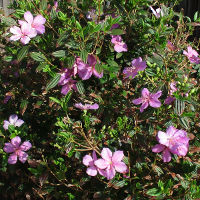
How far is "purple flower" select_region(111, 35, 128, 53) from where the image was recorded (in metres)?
1.83

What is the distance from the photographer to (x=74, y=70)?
172cm

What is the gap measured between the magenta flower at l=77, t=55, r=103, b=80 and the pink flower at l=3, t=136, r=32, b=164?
20.4 inches

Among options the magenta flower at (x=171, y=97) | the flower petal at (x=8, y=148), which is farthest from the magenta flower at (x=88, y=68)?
the flower petal at (x=8, y=148)

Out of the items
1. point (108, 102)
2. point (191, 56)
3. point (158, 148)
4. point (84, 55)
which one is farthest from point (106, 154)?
point (191, 56)

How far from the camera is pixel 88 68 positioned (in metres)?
1.72

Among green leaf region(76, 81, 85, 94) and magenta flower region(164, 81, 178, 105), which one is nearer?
magenta flower region(164, 81, 178, 105)

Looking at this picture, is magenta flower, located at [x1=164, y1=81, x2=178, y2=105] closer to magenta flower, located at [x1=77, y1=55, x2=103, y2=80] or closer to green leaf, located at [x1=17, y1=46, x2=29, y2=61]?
magenta flower, located at [x1=77, y1=55, x2=103, y2=80]

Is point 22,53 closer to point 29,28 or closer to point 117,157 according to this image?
point 29,28

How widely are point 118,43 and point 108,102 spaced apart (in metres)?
0.34

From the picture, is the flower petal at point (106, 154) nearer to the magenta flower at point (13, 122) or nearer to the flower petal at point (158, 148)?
the flower petal at point (158, 148)

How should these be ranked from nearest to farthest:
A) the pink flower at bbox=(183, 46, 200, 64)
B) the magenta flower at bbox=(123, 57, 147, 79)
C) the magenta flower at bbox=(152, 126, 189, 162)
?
1. the magenta flower at bbox=(152, 126, 189, 162)
2. the magenta flower at bbox=(123, 57, 147, 79)
3. the pink flower at bbox=(183, 46, 200, 64)

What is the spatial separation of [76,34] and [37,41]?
0.81 feet

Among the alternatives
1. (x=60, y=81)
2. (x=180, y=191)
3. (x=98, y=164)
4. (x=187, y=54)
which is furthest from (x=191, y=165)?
(x=60, y=81)

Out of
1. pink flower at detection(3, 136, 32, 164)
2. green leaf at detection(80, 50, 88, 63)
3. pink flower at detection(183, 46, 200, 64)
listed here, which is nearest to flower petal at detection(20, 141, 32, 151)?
pink flower at detection(3, 136, 32, 164)
